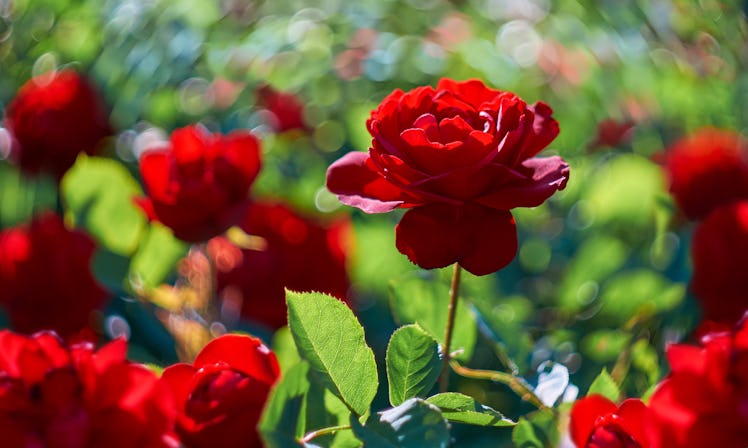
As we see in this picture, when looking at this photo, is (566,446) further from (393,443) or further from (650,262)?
(650,262)

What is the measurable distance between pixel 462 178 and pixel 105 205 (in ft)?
1.43

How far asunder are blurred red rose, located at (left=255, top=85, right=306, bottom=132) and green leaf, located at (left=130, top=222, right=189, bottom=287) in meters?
0.39

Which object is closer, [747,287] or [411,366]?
[411,366]

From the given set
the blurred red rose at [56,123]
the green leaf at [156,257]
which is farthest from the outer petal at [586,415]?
the blurred red rose at [56,123]

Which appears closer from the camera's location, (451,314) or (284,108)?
(451,314)

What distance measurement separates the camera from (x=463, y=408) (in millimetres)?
409

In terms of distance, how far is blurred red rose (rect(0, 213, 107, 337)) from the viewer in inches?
28.4

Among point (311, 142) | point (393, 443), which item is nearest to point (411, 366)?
point (393, 443)

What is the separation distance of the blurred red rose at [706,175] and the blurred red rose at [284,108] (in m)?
0.45

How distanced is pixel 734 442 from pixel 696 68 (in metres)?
0.74

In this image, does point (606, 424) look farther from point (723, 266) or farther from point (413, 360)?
point (723, 266)

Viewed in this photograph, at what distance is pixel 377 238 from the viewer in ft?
2.68

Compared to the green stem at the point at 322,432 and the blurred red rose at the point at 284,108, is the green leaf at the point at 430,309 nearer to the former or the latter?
the green stem at the point at 322,432

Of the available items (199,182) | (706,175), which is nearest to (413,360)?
(199,182)
